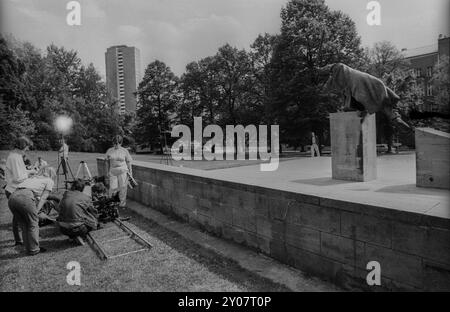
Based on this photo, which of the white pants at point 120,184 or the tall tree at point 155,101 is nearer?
the white pants at point 120,184

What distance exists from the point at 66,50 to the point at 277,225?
61063mm

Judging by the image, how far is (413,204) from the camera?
352cm

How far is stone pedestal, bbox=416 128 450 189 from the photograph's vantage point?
5480mm

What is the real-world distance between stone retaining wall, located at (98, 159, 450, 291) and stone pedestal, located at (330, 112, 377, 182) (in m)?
2.60

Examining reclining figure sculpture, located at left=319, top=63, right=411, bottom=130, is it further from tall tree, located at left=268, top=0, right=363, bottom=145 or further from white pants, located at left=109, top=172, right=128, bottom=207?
tall tree, located at left=268, top=0, right=363, bottom=145

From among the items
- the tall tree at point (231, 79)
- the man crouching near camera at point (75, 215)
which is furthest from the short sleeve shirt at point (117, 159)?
the tall tree at point (231, 79)

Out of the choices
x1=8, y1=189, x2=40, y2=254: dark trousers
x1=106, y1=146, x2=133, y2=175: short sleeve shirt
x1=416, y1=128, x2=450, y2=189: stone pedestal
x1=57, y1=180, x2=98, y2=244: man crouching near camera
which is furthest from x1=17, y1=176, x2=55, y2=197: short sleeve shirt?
x1=416, y1=128, x2=450, y2=189: stone pedestal

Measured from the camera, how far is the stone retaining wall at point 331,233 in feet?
10.1

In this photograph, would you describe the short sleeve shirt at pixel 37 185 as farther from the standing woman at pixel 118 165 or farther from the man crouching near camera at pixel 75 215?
the standing woman at pixel 118 165

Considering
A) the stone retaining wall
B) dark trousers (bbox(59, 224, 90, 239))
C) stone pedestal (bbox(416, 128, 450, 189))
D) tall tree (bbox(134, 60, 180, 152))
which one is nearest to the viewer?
the stone retaining wall

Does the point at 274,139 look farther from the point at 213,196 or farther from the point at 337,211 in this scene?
the point at 337,211

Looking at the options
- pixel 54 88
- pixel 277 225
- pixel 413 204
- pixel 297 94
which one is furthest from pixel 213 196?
pixel 54 88

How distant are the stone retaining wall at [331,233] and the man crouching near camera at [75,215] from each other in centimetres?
223

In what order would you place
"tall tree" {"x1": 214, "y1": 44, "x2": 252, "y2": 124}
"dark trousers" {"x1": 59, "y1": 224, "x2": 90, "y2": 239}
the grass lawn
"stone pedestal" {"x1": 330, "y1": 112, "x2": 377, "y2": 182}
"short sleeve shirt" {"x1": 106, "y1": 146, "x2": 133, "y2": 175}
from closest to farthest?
the grass lawn
"dark trousers" {"x1": 59, "y1": 224, "x2": 90, "y2": 239}
"stone pedestal" {"x1": 330, "y1": 112, "x2": 377, "y2": 182}
"short sleeve shirt" {"x1": 106, "y1": 146, "x2": 133, "y2": 175}
"tall tree" {"x1": 214, "y1": 44, "x2": 252, "y2": 124}
